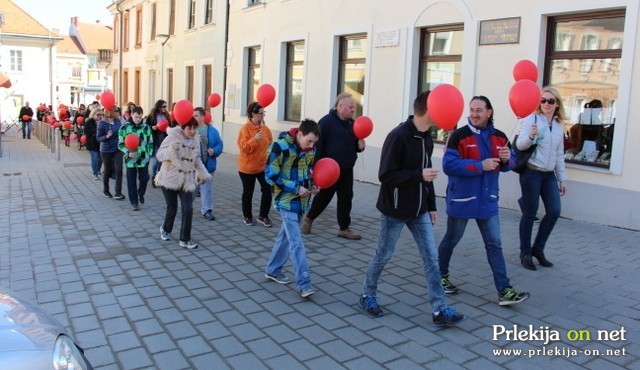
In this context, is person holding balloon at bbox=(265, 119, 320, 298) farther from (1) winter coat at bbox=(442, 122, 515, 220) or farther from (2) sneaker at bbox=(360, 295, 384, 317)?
(1) winter coat at bbox=(442, 122, 515, 220)

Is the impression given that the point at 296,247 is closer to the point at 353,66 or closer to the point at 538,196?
the point at 538,196

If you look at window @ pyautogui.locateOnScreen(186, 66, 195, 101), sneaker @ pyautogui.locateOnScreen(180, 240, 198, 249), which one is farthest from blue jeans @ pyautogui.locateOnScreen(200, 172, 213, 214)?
window @ pyautogui.locateOnScreen(186, 66, 195, 101)

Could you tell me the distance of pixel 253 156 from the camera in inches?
304

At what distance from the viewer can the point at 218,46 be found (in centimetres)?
1958

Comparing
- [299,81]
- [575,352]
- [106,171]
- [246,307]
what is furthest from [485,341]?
[299,81]

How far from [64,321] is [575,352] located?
3.70m

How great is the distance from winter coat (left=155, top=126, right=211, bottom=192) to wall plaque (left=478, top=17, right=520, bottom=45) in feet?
17.3

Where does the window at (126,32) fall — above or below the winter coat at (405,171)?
above

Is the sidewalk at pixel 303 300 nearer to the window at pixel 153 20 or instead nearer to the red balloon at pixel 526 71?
the red balloon at pixel 526 71

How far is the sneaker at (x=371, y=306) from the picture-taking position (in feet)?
14.7

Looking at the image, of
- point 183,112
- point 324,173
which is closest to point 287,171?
point 324,173

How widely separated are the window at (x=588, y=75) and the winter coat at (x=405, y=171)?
4656 mm

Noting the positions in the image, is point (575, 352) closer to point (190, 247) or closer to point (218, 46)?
point (190, 247)

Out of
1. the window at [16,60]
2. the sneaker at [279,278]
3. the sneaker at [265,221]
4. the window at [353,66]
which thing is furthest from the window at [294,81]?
the window at [16,60]
